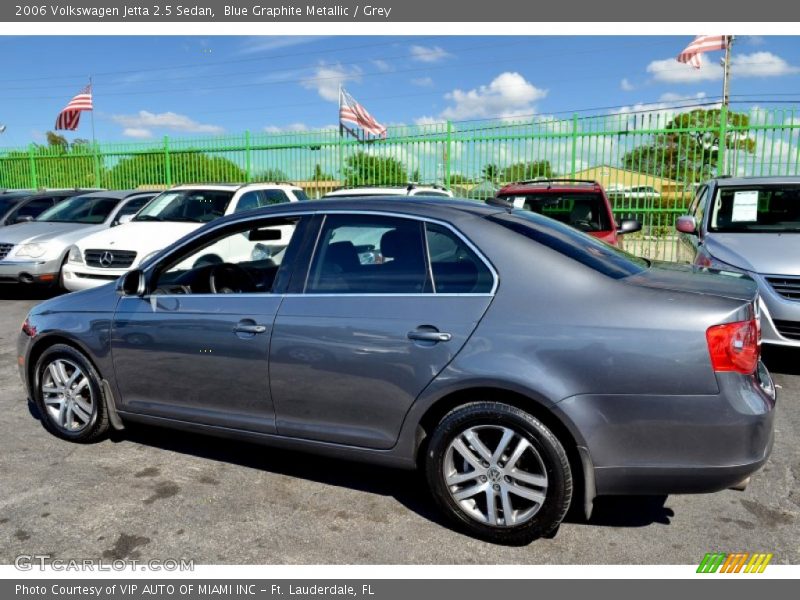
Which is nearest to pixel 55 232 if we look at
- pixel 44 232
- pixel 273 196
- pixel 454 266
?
pixel 44 232

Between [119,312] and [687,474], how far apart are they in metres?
3.31

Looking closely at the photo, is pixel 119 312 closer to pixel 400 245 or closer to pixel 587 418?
pixel 400 245

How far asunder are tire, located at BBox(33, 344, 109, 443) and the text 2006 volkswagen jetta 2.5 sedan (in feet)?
0.62

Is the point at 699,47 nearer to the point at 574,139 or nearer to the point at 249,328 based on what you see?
the point at 574,139

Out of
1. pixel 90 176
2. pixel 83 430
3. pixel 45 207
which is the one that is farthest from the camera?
pixel 90 176

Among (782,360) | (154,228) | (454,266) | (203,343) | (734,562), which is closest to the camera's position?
(734,562)

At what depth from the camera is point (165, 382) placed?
409 cm

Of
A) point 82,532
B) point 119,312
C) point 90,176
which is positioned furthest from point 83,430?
point 90,176

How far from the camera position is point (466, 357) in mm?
3207

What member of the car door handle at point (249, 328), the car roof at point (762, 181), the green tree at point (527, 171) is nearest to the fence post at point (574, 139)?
the green tree at point (527, 171)

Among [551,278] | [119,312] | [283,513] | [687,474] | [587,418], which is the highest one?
[551,278]

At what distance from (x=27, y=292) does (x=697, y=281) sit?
1091cm

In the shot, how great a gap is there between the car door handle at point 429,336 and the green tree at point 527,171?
10.7 m

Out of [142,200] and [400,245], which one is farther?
[142,200]
